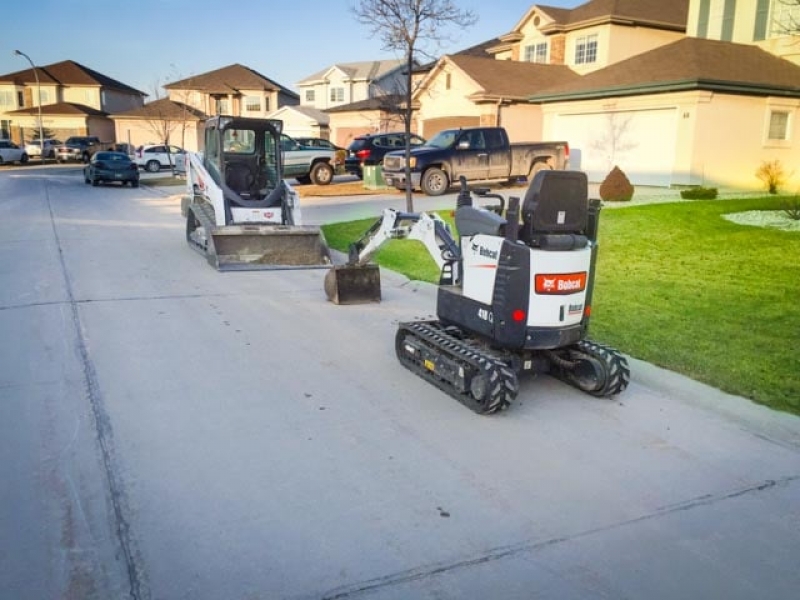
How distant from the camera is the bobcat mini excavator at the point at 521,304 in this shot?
5539 mm

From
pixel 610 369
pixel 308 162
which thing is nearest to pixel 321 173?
pixel 308 162

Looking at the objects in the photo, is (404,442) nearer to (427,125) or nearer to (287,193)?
(287,193)

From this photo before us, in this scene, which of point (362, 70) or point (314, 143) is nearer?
point (314, 143)

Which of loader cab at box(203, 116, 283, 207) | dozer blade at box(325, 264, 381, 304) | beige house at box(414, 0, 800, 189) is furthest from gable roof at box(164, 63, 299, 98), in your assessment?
dozer blade at box(325, 264, 381, 304)

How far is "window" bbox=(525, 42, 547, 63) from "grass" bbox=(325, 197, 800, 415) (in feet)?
78.0

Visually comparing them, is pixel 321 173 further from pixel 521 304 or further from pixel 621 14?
pixel 521 304

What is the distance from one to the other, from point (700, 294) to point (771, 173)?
16.9 metres

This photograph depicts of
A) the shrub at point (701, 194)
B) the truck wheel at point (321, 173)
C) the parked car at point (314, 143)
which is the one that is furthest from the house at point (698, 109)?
the truck wheel at point (321, 173)

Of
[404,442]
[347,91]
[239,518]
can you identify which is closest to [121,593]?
[239,518]

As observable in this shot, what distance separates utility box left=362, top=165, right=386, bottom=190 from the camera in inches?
1013

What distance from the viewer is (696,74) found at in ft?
73.0

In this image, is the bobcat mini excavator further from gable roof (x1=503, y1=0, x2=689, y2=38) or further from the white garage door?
gable roof (x1=503, y1=0, x2=689, y2=38)

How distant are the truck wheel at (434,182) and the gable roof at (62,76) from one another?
195ft

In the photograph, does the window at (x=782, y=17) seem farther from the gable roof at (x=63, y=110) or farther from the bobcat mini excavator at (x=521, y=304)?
the gable roof at (x=63, y=110)
